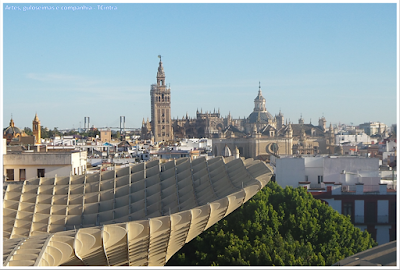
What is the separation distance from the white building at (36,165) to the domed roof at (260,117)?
3735 inches

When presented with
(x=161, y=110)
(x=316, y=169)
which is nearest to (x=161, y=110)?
(x=161, y=110)

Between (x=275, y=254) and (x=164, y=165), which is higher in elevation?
(x=164, y=165)

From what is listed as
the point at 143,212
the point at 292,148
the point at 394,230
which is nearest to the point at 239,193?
the point at 143,212

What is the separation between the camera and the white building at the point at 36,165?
25.6 m

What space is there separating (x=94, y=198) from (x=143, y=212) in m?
1.90

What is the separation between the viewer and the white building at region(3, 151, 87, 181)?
84.0 ft

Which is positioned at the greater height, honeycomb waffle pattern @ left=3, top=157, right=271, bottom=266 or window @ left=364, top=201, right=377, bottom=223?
honeycomb waffle pattern @ left=3, top=157, right=271, bottom=266

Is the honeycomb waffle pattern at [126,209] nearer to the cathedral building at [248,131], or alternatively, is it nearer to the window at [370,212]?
the window at [370,212]

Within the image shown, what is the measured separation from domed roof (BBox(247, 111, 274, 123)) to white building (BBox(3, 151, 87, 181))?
94.9m

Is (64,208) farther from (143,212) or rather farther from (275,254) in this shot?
(275,254)

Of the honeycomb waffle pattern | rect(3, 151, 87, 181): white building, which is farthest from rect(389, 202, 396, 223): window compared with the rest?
rect(3, 151, 87, 181): white building

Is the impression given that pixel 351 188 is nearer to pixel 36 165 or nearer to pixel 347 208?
pixel 347 208

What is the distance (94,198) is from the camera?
62.6 feet

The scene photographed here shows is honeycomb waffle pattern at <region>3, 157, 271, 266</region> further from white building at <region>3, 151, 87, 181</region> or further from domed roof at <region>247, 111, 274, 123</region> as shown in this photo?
domed roof at <region>247, 111, 274, 123</region>
